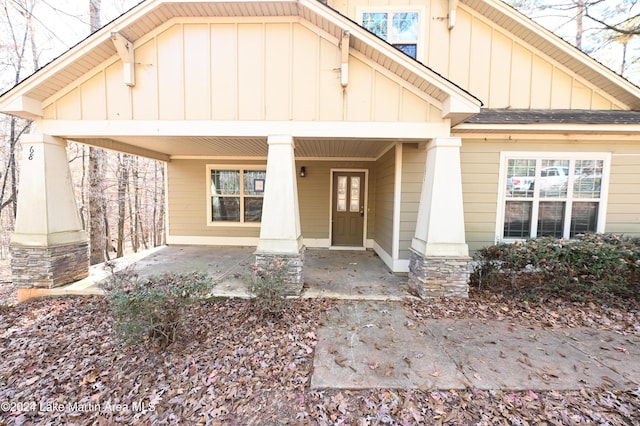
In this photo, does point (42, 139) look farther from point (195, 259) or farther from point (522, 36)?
point (522, 36)

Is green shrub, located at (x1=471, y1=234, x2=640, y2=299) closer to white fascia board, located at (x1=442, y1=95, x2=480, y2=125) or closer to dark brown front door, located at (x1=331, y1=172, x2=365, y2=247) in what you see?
white fascia board, located at (x1=442, y1=95, x2=480, y2=125)

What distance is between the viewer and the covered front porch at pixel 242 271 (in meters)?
4.65

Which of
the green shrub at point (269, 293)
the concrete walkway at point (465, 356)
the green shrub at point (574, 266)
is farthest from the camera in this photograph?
the green shrub at point (574, 266)

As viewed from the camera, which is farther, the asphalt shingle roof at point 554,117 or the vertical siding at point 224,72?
the asphalt shingle roof at point 554,117

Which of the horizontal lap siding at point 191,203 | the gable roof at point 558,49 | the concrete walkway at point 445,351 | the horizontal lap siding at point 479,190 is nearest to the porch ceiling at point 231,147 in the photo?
the horizontal lap siding at point 191,203

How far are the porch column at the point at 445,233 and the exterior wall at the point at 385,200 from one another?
1354mm

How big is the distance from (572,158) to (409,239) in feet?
11.5

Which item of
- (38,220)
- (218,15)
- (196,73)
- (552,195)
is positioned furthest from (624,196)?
(38,220)

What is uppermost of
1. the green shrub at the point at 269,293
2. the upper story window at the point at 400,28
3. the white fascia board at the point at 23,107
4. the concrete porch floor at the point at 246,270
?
the upper story window at the point at 400,28

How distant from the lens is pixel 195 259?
676 centimetres

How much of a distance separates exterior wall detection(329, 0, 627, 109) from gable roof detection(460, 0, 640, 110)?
0.28 ft

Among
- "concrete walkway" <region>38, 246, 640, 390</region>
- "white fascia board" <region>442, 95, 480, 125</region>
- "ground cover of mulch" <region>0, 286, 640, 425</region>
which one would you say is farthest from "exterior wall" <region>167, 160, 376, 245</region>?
"ground cover of mulch" <region>0, 286, 640, 425</region>

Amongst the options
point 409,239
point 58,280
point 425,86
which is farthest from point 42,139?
point 409,239

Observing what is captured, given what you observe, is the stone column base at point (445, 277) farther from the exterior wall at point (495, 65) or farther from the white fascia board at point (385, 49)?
the exterior wall at point (495, 65)
